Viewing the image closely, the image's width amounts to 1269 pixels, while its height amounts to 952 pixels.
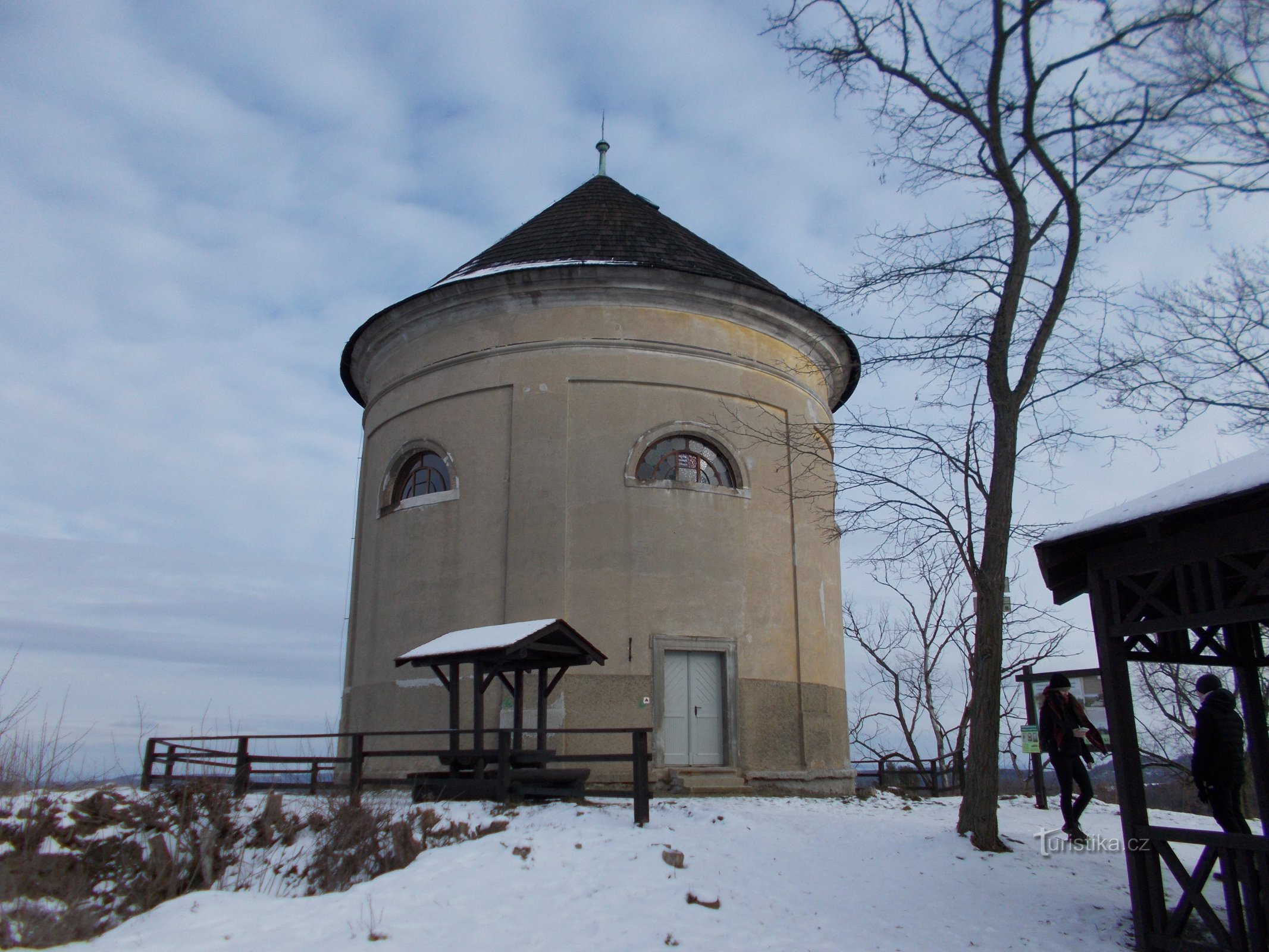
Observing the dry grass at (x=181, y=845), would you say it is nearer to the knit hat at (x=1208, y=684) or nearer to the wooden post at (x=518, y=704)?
the wooden post at (x=518, y=704)

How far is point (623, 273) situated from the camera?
14.9 m

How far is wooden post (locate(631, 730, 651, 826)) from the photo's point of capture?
32.0ft

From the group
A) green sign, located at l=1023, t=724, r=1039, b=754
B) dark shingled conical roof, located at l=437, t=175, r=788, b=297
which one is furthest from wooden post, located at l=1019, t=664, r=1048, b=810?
dark shingled conical roof, located at l=437, t=175, r=788, b=297

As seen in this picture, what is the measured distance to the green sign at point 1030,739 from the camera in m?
12.9

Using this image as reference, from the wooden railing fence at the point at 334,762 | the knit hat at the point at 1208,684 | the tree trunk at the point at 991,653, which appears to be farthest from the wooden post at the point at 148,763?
the knit hat at the point at 1208,684

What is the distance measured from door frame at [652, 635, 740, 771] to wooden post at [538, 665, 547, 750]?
2.11 meters

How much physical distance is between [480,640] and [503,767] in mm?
1626

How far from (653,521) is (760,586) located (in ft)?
6.54

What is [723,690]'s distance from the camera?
46.1 feet

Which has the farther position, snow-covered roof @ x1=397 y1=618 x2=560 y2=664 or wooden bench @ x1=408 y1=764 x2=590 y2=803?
snow-covered roof @ x1=397 y1=618 x2=560 y2=664

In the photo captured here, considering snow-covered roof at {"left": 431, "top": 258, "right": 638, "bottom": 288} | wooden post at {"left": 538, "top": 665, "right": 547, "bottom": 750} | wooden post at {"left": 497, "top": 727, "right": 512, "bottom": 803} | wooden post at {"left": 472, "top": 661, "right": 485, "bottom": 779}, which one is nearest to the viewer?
wooden post at {"left": 497, "top": 727, "right": 512, "bottom": 803}

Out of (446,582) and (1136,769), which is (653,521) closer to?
(446,582)

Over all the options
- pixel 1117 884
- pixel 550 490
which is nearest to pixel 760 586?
pixel 550 490

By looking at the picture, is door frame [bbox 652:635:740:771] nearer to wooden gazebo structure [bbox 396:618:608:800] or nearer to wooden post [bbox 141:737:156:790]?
wooden gazebo structure [bbox 396:618:608:800]
